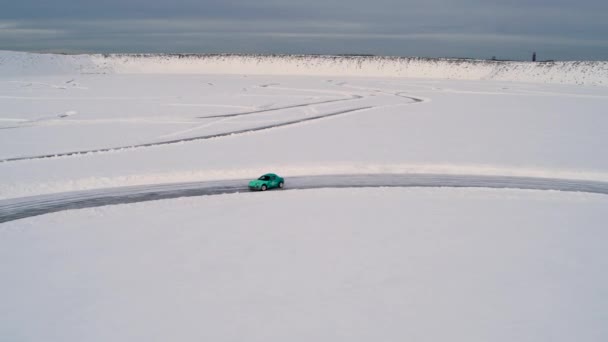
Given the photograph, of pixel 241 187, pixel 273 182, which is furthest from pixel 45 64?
pixel 273 182

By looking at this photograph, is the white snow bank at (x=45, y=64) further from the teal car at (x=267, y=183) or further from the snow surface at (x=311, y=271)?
the snow surface at (x=311, y=271)

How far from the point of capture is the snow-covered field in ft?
36.0

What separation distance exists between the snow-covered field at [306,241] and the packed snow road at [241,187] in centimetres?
86

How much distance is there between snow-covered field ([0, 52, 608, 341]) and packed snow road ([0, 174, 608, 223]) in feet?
2.83

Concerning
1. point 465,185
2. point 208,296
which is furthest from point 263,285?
point 465,185

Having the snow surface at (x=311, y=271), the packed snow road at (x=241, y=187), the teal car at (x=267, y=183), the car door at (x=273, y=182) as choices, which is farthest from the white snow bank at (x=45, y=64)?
the snow surface at (x=311, y=271)

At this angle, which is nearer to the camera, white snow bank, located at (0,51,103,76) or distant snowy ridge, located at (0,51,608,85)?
distant snowy ridge, located at (0,51,608,85)

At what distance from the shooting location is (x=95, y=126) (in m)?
38.3

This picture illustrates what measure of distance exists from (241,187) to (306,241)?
7.39m

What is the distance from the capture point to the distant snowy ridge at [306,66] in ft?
378

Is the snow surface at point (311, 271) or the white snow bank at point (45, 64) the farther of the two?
the white snow bank at point (45, 64)

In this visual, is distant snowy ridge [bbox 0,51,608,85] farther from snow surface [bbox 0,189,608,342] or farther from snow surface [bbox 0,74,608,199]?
snow surface [bbox 0,189,608,342]

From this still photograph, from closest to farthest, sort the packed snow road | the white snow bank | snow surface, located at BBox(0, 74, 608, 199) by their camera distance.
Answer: the packed snow road, snow surface, located at BBox(0, 74, 608, 199), the white snow bank

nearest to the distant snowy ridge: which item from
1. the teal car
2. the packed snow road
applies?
the packed snow road
